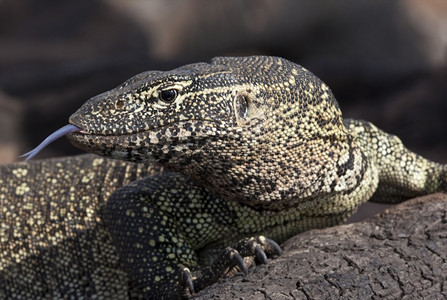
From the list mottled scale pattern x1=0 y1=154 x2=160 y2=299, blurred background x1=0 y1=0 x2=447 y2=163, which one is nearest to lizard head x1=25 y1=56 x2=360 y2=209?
mottled scale pattern x1=0 y1=154 x2=160 y2=299

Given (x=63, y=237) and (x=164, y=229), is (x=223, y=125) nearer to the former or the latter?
(x=164, y=229)

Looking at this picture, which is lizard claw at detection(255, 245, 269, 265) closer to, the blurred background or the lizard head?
the lizard head

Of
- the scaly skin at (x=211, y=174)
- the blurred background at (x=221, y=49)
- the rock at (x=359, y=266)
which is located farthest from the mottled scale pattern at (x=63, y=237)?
the blurred background at (x=221, y=49)

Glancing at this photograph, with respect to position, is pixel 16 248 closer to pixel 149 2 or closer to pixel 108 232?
pixel 108 232

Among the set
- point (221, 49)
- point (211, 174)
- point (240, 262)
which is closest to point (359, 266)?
point (240, 262)

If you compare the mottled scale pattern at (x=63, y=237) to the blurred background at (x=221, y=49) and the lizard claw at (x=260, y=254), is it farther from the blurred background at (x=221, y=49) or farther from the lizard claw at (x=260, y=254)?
the blurred background at (x=221, y=49)

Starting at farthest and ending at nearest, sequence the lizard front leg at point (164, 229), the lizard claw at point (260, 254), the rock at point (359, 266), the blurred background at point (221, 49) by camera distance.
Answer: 1. the blurred background at point (221, 49)
2. the lizard front leg at point (164, 229)
3. the lizard claw at point (260, 254)
4. the rock at point (359, 266)

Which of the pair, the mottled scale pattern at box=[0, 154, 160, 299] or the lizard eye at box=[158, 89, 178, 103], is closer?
the lizard eye at box=[158, 89, 178, 103]
